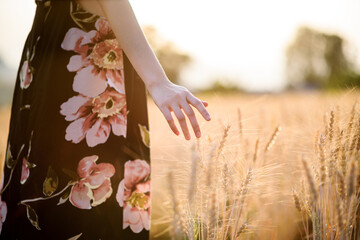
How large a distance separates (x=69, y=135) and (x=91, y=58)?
7.8 inches

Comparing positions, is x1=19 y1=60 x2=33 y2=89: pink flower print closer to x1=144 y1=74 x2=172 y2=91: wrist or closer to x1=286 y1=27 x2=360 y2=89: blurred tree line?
x1=144 y1=74 x2=172 y2=91: wrist

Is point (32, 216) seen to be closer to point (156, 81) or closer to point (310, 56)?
point (156, 81)

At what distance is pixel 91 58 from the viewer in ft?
2.48

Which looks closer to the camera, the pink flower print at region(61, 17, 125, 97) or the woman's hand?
the woman's hand

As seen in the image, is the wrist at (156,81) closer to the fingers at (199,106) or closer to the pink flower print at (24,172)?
the fingers at (199,106)

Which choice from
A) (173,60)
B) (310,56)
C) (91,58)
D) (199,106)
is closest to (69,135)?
(91,58)

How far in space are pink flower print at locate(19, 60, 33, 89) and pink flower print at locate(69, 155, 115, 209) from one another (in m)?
0.27

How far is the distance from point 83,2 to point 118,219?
554 millimetres

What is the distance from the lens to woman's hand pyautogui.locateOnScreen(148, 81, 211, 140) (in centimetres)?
61

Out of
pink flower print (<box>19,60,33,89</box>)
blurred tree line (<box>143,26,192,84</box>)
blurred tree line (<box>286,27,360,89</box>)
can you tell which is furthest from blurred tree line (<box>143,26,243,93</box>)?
pink flower print (<box>19,60,33,89</box>)

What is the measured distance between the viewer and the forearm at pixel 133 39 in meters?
0.65

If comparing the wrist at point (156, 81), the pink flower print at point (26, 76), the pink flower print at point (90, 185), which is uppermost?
the pink flower print at point (26, 76)

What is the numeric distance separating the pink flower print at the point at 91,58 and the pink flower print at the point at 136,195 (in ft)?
0.73

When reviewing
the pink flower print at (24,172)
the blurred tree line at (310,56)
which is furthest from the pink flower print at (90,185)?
the blurred tree line at (310,56)
